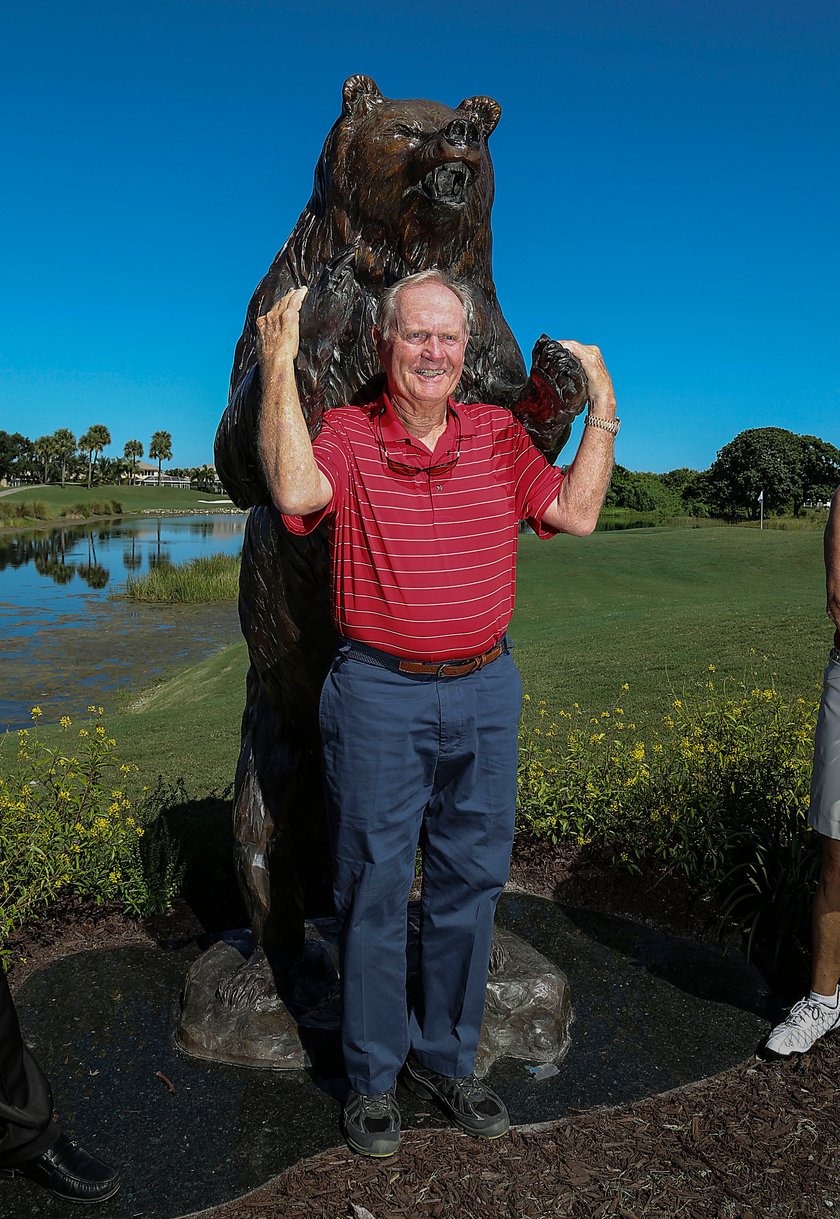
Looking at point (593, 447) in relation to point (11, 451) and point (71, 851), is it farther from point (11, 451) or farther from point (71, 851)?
point (11, 451)

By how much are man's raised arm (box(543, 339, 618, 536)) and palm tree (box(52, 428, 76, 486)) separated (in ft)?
363

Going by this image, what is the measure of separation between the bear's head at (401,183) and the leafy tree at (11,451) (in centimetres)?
10209

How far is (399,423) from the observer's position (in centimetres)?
228

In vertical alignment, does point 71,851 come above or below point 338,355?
below

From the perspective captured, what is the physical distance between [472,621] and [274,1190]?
148 cm

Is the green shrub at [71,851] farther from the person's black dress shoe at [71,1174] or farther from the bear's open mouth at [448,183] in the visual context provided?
the bear's open mouth at [448,183]

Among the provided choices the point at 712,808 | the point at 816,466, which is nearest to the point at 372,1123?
the point at 712,808

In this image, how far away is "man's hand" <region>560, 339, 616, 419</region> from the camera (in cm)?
232

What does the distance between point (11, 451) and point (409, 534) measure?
107 meters

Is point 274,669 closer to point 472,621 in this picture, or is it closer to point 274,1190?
point 472,621

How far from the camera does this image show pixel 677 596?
50.2 feet

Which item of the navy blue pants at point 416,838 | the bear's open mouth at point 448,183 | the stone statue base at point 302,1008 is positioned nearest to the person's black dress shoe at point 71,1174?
the stone statue base at point 302,1008

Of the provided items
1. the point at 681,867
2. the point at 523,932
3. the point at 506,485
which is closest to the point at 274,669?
the point at 506,485

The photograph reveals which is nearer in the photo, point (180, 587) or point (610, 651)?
point (610, 651)
